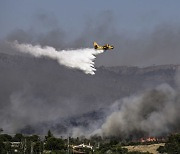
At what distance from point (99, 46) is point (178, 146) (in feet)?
198

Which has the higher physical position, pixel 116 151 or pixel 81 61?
pixel 81 61

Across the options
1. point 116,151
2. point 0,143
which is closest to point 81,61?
point 116,151

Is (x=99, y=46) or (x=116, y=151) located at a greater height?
(x=99, y=46)

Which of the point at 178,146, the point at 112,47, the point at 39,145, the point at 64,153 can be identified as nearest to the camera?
the point at 112,47

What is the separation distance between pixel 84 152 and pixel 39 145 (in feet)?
69.5

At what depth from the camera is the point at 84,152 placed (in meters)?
186

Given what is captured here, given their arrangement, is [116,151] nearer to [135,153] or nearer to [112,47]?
[135,153]

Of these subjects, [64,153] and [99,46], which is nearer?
[99,46]

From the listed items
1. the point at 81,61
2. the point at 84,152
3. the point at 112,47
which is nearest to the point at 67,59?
the point at 81,61

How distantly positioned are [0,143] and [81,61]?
6688cm

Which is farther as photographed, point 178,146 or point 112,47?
point 178,146

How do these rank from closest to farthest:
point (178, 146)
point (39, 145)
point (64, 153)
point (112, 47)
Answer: point (112, 47) → point (64, 153) → point (178, 146) → point (39, 145)

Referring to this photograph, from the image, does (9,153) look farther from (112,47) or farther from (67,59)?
(112,47)

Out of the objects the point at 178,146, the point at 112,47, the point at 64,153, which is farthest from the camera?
the point at 178,146
